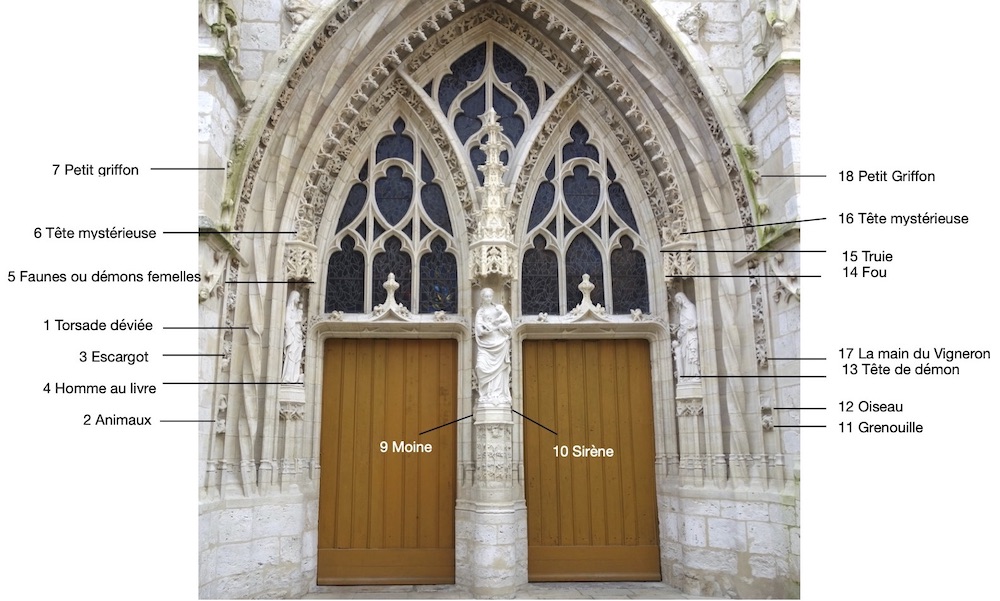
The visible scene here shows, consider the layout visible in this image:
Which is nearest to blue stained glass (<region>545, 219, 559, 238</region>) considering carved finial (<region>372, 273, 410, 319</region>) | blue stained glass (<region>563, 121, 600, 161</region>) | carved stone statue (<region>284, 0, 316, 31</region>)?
blue stained glass (<region>563, 121, 600, 161</region>)

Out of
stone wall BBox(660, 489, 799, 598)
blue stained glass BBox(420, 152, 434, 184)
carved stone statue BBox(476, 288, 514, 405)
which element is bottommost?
stone wall BBox(660, 489, 799, 598)

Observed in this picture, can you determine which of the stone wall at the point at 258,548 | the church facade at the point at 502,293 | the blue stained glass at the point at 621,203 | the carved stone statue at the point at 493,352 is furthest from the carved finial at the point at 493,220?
the stone wall at the point at 258,548

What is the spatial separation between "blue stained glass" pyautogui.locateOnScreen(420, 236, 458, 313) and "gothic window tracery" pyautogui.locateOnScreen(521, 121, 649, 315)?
2.33 feet

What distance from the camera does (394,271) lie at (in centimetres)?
698

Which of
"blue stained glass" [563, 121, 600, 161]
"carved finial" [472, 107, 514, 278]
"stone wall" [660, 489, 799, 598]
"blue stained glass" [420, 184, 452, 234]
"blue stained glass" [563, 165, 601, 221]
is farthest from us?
"blue stained glass" [563, 121, 600, 161]

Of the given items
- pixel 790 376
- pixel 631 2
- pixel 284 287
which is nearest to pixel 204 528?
pixel 284 287

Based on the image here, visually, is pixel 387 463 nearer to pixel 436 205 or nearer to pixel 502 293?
pixel 502 293

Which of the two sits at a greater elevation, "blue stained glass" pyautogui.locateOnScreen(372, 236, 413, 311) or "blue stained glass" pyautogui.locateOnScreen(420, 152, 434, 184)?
"blue stained glass" pyautogui.locateOnScreen(420, 152, 434, 184)

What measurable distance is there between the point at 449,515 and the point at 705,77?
478 centimetres

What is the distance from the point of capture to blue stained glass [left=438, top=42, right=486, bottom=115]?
24.2ft

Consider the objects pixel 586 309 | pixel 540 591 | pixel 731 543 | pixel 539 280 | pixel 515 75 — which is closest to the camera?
pixel 731 543

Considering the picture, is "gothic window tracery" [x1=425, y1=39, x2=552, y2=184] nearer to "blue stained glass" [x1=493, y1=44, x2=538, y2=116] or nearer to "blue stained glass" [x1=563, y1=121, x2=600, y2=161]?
"blue stained glass" [x1=493, y1=44, x2=538, y2=116]

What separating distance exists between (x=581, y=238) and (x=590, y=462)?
2280mm

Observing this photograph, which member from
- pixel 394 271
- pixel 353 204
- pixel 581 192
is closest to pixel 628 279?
pixel 581 192
